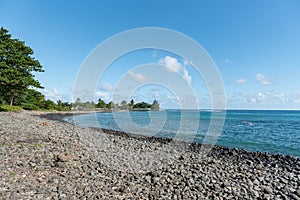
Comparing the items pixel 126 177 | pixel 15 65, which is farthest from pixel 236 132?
pixel 15 65

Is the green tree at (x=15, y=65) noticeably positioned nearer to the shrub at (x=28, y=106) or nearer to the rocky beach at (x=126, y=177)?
the shrub at (x=28, y=106)

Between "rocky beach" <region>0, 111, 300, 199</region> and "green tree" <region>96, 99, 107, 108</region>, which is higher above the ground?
"green tree" <region>96, 99, 107, 108</region>

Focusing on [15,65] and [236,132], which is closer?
[236,132]

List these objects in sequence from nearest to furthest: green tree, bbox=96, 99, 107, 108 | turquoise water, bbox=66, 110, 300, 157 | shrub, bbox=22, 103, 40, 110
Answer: turquoise water, bbox=66, 110, 300, 157
shrub, bbox=22, 103, 40, 110
green tree, bbox=96, 99, 107, 108

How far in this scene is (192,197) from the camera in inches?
216

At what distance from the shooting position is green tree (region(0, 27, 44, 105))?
90.6ft

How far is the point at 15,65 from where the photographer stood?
29359mm

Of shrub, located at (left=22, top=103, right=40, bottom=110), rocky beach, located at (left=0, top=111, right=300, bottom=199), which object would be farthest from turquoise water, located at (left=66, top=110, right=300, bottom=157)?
shrub, located at (left=22, top=103, right=40, bottom=110)

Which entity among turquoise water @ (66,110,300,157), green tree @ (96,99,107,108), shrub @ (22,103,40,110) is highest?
green tree @ (96,99,107,108)

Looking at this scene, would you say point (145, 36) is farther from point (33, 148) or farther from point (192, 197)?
point (192, 197)

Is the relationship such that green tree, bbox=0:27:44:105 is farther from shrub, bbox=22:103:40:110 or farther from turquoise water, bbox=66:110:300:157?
shrub, bbox=22:103:40:110

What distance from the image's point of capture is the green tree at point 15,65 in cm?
2763

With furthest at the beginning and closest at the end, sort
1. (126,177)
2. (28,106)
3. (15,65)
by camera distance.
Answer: (28,106), (15,65), (126,177)

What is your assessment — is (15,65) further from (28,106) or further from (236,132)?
(236,132)
